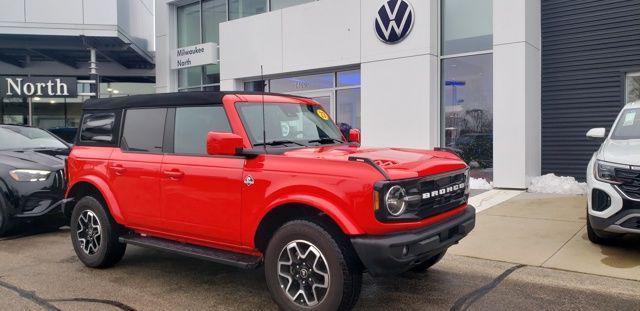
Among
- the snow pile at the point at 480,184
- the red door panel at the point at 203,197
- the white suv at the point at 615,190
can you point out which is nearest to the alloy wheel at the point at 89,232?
the red door panel at the point at 203,197

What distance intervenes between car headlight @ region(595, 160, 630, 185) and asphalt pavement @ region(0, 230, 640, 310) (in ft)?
3.47

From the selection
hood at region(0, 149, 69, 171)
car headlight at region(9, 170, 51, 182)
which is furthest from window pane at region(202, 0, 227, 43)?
car headlight at region(9, 170, 51, 182)

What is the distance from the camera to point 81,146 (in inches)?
227

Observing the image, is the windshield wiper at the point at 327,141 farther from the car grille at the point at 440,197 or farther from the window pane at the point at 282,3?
the window pane at the point at 282,3

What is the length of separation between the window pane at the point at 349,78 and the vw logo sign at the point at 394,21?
4.63ft

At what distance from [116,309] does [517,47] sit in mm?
8795

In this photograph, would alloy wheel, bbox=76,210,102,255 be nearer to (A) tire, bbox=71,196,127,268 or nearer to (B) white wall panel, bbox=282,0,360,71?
(A) tire, bbox=71,196,127,268

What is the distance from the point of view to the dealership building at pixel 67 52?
49.3ft

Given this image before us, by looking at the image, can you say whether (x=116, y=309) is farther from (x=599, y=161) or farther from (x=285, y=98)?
(x=599, y=161)

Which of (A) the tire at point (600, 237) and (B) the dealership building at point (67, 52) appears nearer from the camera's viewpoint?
(A) the tire at point (600, 237)

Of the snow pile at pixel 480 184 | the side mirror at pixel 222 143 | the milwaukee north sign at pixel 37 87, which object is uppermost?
the milwaukee north sign at pixel 37 87

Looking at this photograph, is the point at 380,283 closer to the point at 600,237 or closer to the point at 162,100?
the point at 162,100

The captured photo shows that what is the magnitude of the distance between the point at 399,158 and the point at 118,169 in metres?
2.87

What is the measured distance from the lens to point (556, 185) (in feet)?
33.5
